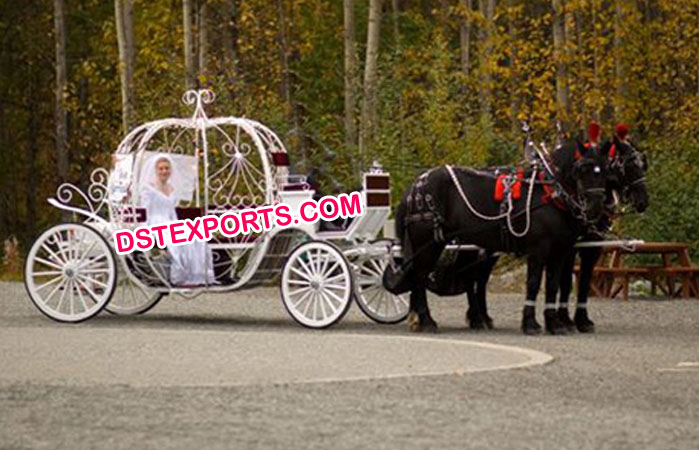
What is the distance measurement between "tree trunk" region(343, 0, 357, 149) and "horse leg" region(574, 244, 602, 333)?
1406 cm

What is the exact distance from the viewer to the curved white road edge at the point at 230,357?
15.1 meters

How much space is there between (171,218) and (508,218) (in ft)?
13.2

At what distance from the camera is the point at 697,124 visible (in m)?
37.1

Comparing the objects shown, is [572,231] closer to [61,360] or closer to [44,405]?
[61,360]

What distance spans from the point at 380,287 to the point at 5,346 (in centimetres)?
484

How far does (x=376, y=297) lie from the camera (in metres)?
21.7

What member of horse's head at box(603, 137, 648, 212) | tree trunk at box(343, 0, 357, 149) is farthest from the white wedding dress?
tree trunk at box(343, 0, 357, 149)

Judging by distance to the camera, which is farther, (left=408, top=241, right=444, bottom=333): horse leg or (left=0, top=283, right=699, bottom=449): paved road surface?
(left=408, top=241, right=444, bottom=333): horse leg

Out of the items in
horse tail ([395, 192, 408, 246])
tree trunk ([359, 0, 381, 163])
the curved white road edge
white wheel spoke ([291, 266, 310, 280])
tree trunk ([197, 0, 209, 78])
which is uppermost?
tree trunk ([197, 0, 209, 78])

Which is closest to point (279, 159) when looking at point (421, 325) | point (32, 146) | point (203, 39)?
point (421, 325)

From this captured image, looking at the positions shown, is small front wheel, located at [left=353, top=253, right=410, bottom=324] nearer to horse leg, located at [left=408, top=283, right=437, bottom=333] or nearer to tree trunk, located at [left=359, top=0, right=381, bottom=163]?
horse leg, located at [left=408, top=283, right=437, bottom=333]

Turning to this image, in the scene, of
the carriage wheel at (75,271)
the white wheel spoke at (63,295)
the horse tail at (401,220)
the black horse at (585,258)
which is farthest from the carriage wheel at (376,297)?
the white wheel spoke at (63,295)

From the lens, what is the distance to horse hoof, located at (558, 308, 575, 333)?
20078mm

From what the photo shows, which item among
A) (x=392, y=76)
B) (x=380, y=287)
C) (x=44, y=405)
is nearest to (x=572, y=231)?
(x=380, y=287)
